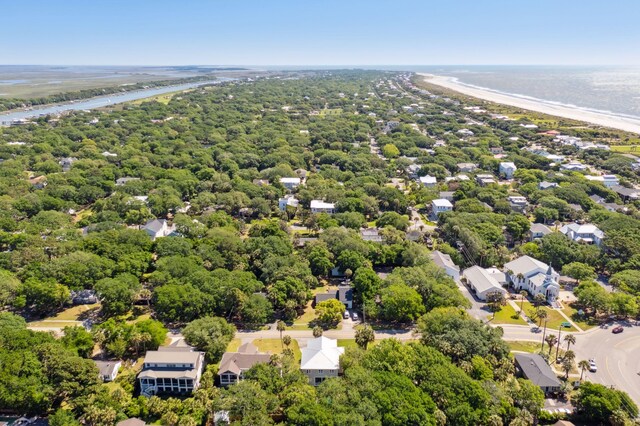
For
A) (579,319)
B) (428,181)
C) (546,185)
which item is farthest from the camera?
(428,181)

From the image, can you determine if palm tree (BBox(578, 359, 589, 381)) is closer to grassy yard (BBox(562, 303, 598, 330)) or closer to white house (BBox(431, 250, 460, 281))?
grassy yard (BBox(562, 303, 598, 330))

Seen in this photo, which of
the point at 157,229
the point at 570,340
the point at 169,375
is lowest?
the point at 570,340

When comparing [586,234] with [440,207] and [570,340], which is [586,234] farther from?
[570,340]

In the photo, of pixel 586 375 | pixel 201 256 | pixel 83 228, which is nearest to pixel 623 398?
pixel 586 375

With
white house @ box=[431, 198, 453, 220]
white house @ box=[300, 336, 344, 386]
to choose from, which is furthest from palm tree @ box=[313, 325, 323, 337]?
white house @ box=[431, 198, 453, 220]

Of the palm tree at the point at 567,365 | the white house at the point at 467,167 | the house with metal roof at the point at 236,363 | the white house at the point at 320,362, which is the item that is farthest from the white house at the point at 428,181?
the house with metal roof at the point at 236,363

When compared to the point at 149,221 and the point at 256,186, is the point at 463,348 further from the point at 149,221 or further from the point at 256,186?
the point at 256,186

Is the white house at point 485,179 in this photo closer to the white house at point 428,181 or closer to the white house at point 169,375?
the white house at point 428,181

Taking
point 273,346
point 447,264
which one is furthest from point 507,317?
point 273,346
